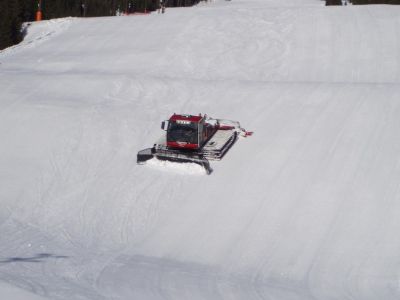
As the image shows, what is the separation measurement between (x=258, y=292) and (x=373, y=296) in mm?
2352

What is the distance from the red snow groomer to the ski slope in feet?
1.18

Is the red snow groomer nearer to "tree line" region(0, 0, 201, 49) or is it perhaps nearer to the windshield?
the windshield

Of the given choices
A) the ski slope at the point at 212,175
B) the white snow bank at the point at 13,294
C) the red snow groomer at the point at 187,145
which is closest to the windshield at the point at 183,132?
the red snow groomer at the point at 187,145

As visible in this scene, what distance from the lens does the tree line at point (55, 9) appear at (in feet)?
116

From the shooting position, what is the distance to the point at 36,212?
16156 millimetres

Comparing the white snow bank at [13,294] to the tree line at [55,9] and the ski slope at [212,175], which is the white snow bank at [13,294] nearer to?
the ski slope at [212,175]

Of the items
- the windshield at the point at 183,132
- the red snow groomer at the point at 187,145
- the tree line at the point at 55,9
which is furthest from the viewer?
the tree line at the point at 55,9

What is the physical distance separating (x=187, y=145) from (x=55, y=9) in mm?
31428

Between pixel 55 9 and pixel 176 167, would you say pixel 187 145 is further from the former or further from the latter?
pixel 55 9

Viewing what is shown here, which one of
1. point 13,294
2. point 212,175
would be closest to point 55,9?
point 212,175

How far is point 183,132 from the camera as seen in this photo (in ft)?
58.3

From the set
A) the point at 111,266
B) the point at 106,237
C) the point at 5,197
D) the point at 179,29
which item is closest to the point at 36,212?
the point at 5,197

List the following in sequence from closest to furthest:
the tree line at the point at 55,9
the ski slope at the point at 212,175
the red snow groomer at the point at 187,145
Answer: the ski slope at the point at 212,175
the red snow groomer at the point at 187,145
the tree line at the point at 55,9

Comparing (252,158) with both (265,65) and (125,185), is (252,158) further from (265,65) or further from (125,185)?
(265,65)
